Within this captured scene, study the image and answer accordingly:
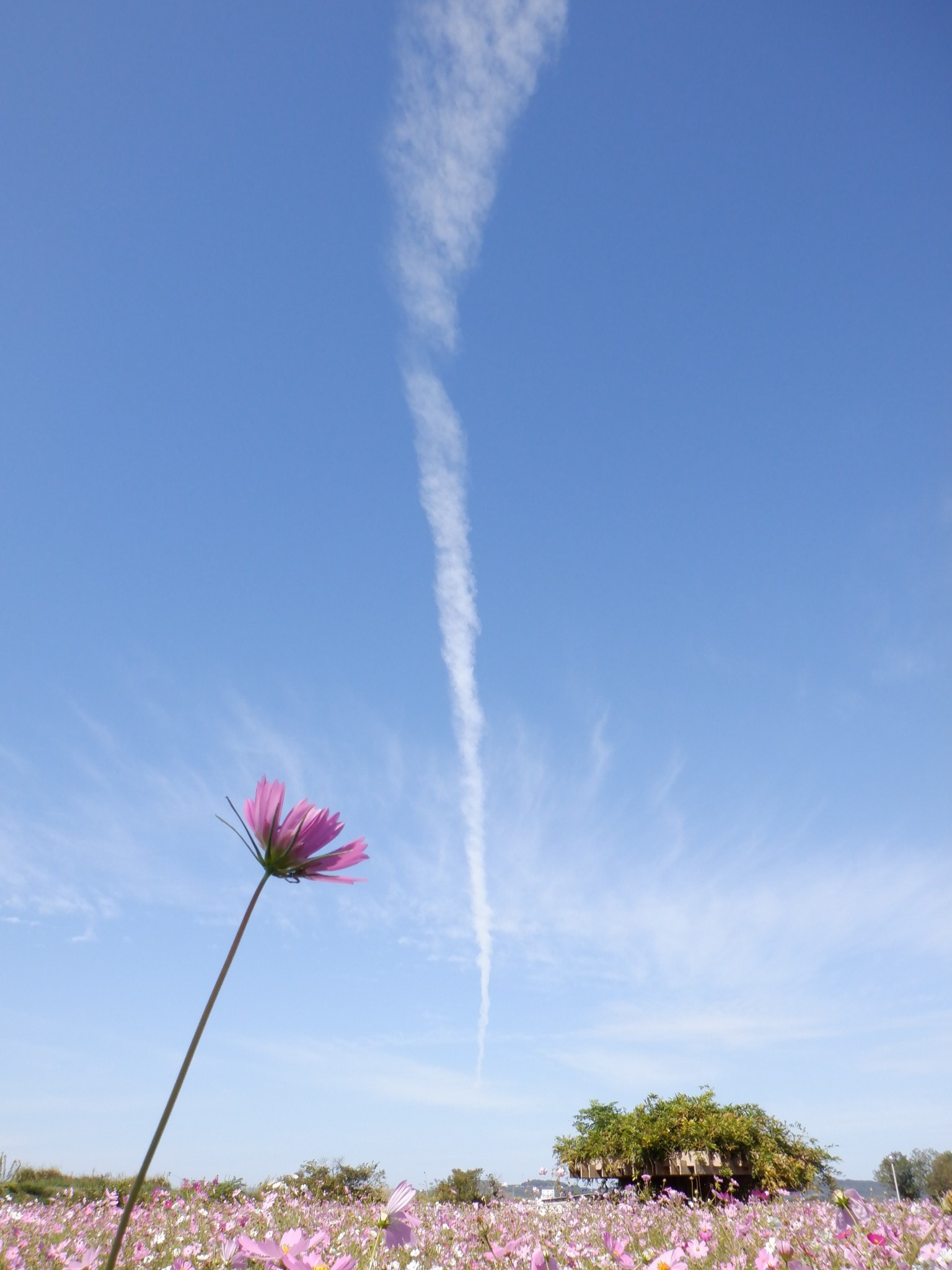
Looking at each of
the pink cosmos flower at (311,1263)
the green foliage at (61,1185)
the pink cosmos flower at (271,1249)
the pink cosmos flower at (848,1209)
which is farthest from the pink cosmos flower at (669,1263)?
the green foliage at (61,1185)

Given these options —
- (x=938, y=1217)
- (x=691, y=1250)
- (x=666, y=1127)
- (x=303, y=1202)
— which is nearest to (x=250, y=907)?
(x=691, y=1250)

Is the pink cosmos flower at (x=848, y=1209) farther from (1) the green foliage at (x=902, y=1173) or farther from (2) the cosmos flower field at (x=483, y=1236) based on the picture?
(1) the green foliage at (x=902, y=1173)

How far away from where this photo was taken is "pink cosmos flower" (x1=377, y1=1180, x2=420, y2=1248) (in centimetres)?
164

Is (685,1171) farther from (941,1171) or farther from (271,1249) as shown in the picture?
(941,1171)

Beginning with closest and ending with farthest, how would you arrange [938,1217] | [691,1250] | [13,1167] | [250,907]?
[250,907] < [691,1250] < [938,1217] < [13,1167]

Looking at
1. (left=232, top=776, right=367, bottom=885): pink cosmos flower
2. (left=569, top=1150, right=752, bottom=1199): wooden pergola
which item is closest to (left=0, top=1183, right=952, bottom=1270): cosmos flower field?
(left=232, top=776, right=367, bottom=885): pink cosmos flower

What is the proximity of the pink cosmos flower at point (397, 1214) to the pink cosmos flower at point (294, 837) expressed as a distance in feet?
2.92

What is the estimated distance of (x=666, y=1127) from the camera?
11.7 m

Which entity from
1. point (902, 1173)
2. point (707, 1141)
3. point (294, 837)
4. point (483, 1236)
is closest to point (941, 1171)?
point (902, 1173)

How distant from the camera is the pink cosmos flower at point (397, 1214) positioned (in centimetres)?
164

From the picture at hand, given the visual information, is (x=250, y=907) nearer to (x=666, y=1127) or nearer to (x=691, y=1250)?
(x=691, y=1250)

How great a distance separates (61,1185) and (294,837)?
1612 centimetres

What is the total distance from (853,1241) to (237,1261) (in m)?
3.16

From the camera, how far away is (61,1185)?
12.4 m
